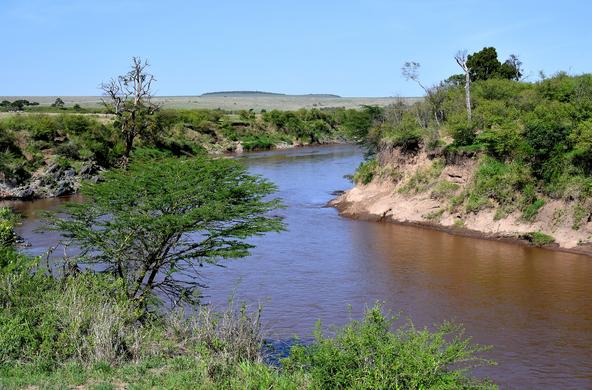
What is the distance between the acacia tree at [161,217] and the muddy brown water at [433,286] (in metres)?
3.09

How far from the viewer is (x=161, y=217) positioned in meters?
12.8

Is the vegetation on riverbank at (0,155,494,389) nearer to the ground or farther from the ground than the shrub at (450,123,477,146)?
nearer to the ground

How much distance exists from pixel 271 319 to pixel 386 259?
7.92m

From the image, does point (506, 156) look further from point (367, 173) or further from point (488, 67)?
point (488, 67)

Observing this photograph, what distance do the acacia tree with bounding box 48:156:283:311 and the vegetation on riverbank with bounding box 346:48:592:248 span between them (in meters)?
15.7

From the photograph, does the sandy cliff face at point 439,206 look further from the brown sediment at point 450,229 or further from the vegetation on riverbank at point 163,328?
the vegetation on riverbank at point 163,328

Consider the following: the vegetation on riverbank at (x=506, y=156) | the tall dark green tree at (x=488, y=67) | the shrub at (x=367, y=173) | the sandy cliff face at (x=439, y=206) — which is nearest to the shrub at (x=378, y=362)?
the sandy cliff face at (x=439, y=206)

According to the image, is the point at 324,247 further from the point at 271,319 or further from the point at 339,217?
the point at 271,319

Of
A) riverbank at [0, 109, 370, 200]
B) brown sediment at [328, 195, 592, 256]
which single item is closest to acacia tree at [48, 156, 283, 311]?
riverbank at [0, 109, 370, 200]

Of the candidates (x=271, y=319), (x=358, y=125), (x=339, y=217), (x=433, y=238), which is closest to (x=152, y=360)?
(x=271, y=319)

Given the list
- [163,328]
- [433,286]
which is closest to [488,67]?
[433,286]

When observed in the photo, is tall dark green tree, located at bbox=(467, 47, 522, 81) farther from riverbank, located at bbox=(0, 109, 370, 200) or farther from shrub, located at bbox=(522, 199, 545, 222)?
shrub, located at bbox=(522, 199, 545, 222)

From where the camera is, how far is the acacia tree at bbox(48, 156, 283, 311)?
13062mm

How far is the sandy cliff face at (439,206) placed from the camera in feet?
81.6
